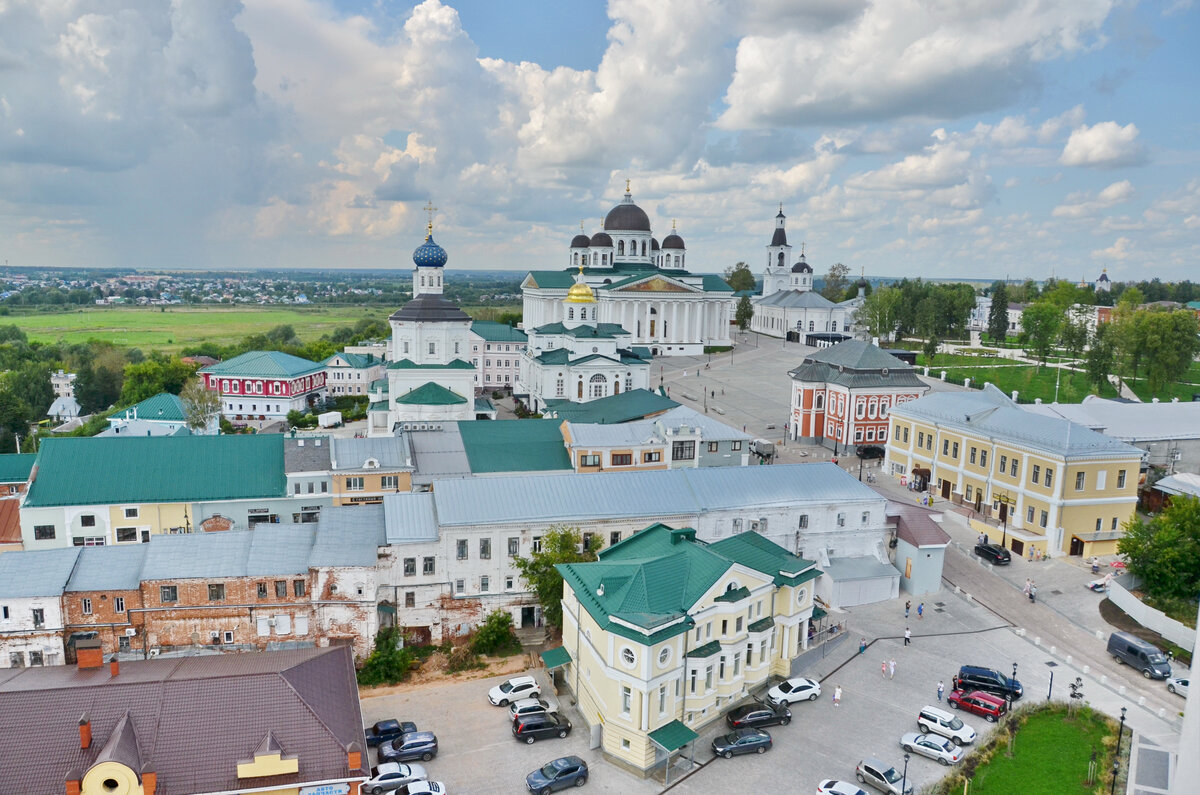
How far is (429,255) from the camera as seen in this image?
181 feet

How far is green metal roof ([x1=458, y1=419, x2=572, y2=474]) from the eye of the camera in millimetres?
41969

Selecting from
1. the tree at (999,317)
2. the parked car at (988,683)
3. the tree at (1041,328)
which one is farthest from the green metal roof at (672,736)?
the tree at (999,317)

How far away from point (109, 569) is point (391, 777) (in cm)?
1384

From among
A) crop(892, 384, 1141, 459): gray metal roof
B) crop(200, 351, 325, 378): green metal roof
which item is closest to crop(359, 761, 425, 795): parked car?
crop(892, 384, 1141, 459): gray metal roof

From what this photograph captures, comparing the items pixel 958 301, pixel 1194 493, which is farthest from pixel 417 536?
pixel 958 301

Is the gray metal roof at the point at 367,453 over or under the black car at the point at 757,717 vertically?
over

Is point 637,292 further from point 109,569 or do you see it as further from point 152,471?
point 109,569

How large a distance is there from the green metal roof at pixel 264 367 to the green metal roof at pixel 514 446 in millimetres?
38077

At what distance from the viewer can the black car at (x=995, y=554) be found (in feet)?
128

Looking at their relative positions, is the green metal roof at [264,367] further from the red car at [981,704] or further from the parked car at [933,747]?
the parked car at [933,747]

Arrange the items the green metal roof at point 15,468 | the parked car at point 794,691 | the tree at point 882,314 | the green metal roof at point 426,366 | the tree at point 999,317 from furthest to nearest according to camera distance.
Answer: the tree at point 999,317
the tree at point 882,314
the green metal roof at point 426,366
the green metal roof at point 15,468
the parked car at point 794,691

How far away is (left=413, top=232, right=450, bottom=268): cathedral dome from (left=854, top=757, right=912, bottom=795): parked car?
4220 cm

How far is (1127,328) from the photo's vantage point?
259 feet

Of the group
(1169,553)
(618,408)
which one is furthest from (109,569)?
(1169,553)
